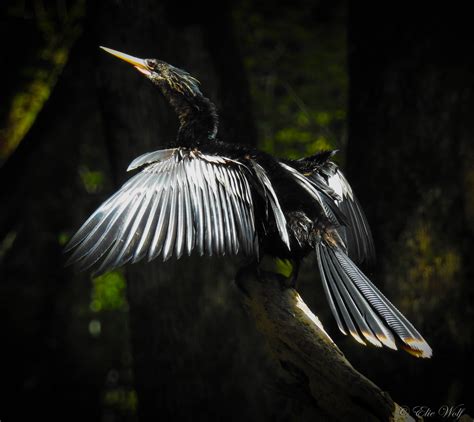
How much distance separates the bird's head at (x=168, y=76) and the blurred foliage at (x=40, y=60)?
1.34 m

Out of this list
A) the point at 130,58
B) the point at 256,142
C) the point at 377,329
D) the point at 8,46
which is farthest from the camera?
the point at 8,46

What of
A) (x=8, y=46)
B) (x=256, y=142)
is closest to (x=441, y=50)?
(x=256, y=142)

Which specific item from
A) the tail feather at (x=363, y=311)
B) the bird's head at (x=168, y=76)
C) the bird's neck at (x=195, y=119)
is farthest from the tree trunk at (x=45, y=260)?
the tail feather at (x=363, y=311)

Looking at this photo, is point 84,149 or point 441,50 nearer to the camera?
point 441,50

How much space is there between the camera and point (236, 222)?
3.21 m

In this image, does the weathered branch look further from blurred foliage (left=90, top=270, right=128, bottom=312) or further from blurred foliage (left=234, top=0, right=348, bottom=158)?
blurred foliage (left=90, top=270, right=128, bottom=312)

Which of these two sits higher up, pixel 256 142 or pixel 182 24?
pixel 182 24

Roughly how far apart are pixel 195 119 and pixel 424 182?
1853mm

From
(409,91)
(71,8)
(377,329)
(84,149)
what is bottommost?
(377,329)

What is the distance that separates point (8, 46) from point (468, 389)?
16.1 ft

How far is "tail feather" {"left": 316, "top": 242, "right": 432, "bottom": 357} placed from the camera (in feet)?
9.99

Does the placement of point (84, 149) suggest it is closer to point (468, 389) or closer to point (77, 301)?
point (77, 301)

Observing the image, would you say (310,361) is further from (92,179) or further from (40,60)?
(92,179)

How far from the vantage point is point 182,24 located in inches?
189
